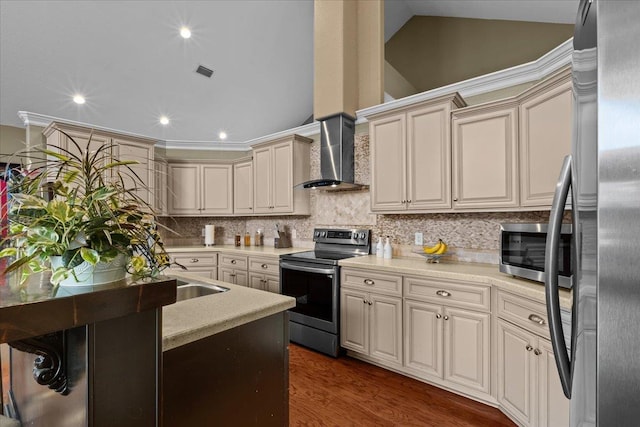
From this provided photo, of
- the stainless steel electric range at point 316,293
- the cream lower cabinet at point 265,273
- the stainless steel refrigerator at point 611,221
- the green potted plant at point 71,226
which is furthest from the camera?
the cream lower cabinet at point 265,273

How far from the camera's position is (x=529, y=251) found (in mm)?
1912

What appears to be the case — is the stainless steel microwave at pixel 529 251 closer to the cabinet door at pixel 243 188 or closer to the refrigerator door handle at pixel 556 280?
the refrigerator door handle at pixel 556 280

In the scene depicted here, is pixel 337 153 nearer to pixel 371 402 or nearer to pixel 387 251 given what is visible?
pixel 387 251

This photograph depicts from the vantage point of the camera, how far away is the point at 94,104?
406 cm

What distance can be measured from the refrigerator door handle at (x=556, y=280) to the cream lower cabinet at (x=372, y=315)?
162 centimetres

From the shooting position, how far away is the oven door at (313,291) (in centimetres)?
285

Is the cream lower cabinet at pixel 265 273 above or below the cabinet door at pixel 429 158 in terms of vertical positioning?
below

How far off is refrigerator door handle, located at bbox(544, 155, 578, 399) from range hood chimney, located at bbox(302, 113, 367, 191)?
2.54 m

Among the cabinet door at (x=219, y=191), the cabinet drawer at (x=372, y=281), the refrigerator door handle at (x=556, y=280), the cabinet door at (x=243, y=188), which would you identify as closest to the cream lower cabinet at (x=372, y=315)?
the cabinet drawer at (x=372, y=281)

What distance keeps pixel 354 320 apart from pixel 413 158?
1.60 m

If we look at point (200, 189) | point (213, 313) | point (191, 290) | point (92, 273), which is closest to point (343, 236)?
point (191, 290)

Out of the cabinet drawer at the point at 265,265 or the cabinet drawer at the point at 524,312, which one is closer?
the cabinet drawer at the point at 524,312

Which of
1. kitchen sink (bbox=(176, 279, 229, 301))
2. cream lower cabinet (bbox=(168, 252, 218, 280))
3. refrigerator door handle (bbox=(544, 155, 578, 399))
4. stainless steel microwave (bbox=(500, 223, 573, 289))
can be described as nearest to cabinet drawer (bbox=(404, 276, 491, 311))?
stainless steel microwave (bbox=(500, 223, 573, 289))

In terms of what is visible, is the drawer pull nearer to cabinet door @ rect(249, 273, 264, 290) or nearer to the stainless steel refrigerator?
the stainless steel refrigerator
